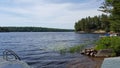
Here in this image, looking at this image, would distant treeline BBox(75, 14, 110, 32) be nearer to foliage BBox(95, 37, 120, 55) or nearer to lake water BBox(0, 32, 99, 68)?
lake water BBox(0, 32, 99, 68)

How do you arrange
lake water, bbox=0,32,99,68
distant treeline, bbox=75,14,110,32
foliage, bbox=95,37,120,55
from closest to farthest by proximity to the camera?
lake water, bbox=0,32,99,68, foliage, bbox=95,37,120,55, distant treeline, bbox=75,14,110,32

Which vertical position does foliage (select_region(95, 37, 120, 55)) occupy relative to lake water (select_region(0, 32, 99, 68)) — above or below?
above

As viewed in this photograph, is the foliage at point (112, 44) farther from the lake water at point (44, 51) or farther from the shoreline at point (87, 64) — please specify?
the lake water at point (44, 51)

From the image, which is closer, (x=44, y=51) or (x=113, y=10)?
(x=113, y=10)

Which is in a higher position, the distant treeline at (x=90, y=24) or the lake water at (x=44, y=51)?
the distant treeline at (x=90, y=24)

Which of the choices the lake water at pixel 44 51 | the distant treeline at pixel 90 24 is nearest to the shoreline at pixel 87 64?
the lake water at pixel 44 51

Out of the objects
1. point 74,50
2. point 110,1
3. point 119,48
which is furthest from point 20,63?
point 74,50

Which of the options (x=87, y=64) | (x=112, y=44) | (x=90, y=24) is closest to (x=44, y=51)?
(x=112, y=44)

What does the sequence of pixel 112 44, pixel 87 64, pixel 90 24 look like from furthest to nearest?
pixel 90 24, pixel 112 44, pixel 87 64

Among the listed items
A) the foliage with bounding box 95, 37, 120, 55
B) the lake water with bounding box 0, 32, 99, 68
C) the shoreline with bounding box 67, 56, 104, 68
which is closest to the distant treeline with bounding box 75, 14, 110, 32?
the lake water with bounding box 0, 32, 99, 68

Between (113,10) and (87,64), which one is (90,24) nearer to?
(113,10)

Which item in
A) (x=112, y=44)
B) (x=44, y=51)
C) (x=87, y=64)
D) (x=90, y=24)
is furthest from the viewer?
(x=90, y=24)

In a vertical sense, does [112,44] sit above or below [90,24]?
below

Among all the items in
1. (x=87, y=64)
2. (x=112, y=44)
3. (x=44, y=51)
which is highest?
(x=112, y=44)
